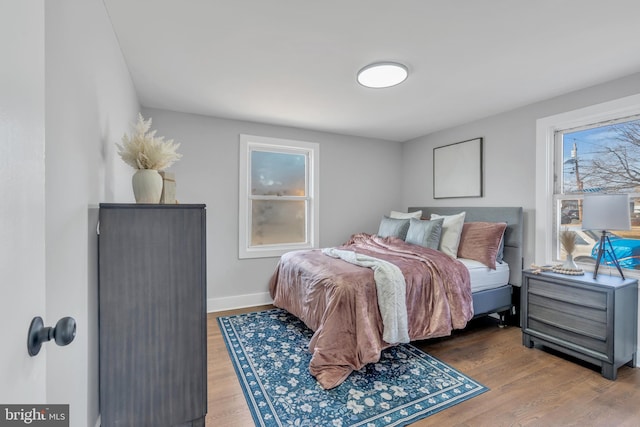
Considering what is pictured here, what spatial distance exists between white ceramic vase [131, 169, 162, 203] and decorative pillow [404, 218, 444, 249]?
2.64m

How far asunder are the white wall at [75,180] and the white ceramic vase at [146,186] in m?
0.18

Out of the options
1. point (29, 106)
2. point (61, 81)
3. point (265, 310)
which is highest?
point (61, 81)

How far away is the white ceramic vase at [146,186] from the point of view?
1511 millimetres

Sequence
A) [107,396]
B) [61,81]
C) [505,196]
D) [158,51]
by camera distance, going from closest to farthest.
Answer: [61,81] < [107,396] < [158,51] < [505,196]

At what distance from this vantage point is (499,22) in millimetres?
1741

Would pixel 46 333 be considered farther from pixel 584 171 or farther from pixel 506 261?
pixel 584 171

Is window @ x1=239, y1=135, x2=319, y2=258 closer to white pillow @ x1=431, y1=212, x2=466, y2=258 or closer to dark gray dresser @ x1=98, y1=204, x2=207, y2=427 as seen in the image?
white pillow @ x1=431, y1=212, x2=466, y2=258

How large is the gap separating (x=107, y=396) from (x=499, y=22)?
2986 mm

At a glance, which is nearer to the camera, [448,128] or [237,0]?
[237,0]

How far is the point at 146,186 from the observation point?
1.52m

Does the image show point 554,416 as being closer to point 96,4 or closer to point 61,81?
point 61,81

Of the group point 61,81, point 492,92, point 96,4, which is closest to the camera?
point 61,81

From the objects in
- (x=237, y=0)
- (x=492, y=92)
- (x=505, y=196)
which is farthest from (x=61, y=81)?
(x=505, y=196)

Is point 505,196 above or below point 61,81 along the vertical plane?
below
